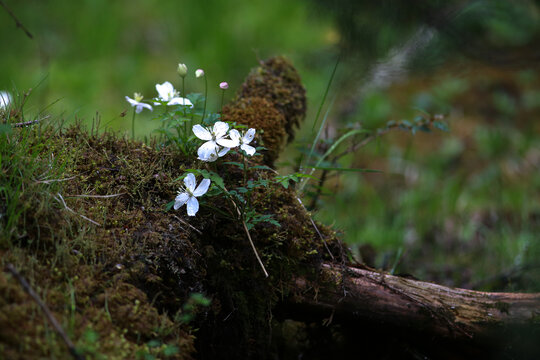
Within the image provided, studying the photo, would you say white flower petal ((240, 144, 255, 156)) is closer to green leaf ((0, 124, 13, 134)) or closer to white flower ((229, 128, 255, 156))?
white flower ((229, 128, 255, 156))

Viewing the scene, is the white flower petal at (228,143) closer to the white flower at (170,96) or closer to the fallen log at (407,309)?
the white flower at (170,96)

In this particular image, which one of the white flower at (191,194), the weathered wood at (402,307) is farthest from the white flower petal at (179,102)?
the weathered wood at (402,307)

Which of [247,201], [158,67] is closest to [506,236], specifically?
[247,201]

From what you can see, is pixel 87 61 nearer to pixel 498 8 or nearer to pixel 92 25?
pixel 92 25

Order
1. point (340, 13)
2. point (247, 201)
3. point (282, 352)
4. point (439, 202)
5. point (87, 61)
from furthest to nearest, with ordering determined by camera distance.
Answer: point (87, 61) → point (439, 202) → point (340, 13) → point (282, 352) → point (247, 201)

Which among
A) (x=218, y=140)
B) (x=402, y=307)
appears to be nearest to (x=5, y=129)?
(x=218, y=140)

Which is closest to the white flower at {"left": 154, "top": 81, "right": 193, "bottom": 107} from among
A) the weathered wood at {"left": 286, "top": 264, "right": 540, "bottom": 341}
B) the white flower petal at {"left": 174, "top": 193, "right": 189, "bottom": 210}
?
the white flower petal at {"left": 174, "top": 193, "right": 189, "bottom": 210}
